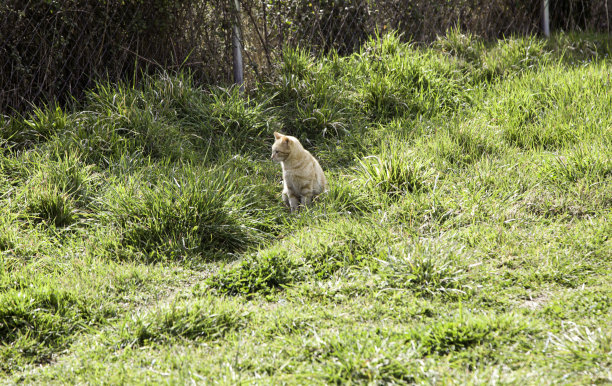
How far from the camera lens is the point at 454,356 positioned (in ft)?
8.71

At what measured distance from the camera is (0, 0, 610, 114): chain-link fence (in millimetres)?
5363

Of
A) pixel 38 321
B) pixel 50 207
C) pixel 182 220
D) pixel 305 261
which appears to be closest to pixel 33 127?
pixel 50 207

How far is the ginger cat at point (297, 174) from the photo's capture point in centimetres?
464

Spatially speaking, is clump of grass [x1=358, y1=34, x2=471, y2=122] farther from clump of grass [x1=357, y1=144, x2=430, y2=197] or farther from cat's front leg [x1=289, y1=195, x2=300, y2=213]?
cat's front leg [x1=289, y1=195, x2=300, y2=213]

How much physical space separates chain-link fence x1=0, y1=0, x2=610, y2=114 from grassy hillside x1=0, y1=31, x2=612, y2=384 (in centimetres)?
30

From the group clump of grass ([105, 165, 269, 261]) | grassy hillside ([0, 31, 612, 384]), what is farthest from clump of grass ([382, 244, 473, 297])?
clump of grass ([105, 165, 269, 261])

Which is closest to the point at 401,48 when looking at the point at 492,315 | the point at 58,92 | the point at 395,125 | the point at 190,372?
the point at 395,125

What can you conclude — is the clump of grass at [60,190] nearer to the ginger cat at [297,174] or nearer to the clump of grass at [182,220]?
the clump of grass at [182,220]

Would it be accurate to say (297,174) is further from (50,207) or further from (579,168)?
(579,168)

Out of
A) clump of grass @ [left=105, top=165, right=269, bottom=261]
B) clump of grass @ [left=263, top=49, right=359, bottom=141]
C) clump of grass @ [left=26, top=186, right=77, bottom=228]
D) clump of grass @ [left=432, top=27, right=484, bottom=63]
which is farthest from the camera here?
clump of grass @ [left=432, top=27, right=484, bottom=63]

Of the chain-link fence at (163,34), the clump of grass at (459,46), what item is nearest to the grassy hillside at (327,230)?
the clump of grass at (459,46)

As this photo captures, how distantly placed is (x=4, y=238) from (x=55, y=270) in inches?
21.4

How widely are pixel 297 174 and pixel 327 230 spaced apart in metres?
0.82

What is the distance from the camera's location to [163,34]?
588 centimetres
